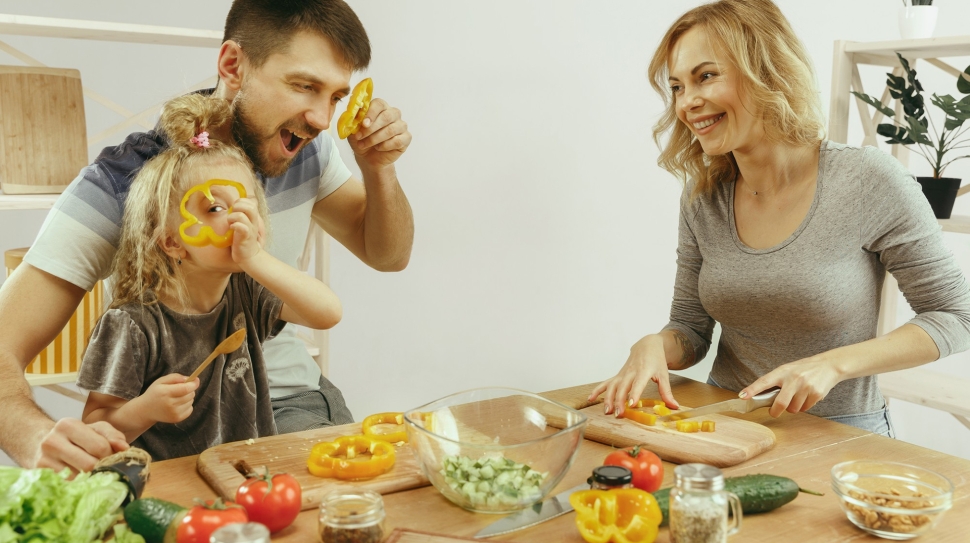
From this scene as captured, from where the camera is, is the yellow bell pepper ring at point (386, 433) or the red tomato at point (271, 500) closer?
the red tomato at point (271, 500)

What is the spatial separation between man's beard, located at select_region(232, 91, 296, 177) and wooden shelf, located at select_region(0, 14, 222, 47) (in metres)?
0.74

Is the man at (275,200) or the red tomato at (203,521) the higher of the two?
the man at (275,200)

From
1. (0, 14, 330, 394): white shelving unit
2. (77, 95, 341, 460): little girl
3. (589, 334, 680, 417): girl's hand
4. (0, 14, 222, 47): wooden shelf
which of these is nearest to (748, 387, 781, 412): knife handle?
(589, 334, 680, 417): girl's hand

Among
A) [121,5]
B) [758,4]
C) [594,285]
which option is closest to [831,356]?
[758,4]

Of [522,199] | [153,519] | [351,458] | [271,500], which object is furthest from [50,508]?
[522,199]

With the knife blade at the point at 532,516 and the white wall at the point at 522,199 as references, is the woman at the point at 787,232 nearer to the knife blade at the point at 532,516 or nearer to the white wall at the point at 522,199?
the knife blade at the point at 532,516

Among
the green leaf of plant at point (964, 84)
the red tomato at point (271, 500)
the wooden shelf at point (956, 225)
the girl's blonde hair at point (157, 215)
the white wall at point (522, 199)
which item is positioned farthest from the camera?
the white wall at point (522, 199)

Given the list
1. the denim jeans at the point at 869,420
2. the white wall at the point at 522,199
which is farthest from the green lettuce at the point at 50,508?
the white wall at the point at 522,199

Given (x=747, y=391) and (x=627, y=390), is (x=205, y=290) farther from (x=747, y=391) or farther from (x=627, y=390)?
(x=747, y=391)

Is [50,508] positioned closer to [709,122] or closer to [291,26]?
[291,26]

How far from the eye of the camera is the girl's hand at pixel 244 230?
65.5 inches

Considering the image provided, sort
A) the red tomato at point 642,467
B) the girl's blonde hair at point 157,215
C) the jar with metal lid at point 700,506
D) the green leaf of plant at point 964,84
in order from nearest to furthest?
the jar with metal lid at point 700,506, the red tomato at point 642,467, the girl's blonde hair at point 157,215, the green leaf of plant at point 964,84

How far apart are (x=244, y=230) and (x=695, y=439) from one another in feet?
3.12

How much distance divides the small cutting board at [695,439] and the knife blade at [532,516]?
0.30 metres
